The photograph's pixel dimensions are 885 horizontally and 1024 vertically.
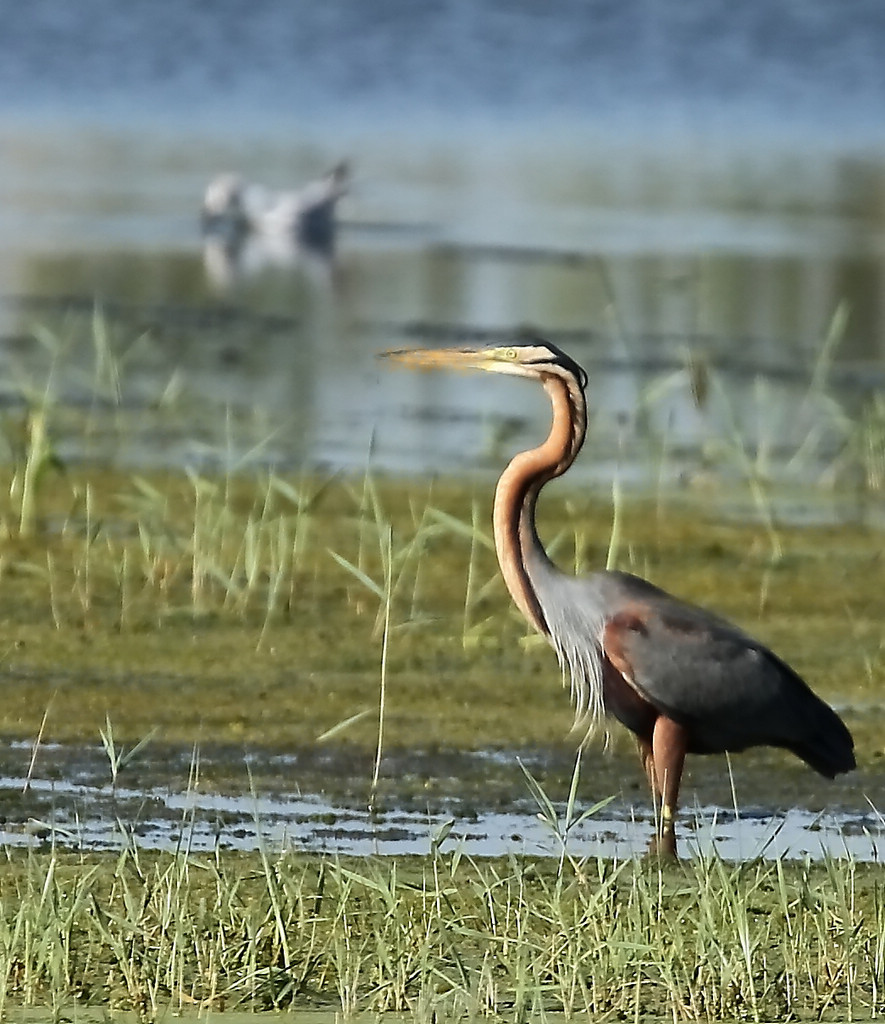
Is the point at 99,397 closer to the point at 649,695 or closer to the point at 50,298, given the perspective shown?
the point at 50,298

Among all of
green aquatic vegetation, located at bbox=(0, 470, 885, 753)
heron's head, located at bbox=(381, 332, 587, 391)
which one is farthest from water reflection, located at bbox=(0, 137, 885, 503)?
heron's head, located at bbox=(381, 332, 587, 391)

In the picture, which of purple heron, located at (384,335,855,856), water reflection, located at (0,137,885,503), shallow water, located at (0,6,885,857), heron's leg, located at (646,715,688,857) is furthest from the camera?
water reflection, located at (0,137,885,503)

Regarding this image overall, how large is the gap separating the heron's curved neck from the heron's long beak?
0.49ft

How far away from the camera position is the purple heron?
5820 mm

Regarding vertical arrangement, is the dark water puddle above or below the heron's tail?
below

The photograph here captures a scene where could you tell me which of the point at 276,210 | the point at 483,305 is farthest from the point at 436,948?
the point at 276,210

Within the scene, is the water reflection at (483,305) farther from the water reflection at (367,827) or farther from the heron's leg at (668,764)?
the heron's leg at (668,764)

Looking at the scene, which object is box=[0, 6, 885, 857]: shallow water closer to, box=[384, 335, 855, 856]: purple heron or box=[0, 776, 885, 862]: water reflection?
box=[0, 776, 885, 862]: water reflection

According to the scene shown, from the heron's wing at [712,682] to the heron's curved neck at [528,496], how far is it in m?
0.24

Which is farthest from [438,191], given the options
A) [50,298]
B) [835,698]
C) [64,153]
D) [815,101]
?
[835,698]

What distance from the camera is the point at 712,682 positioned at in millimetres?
5832

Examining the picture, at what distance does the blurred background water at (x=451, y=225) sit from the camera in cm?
1070

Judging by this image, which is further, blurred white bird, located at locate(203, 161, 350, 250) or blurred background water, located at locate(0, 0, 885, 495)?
blurred white bird, located at locate(203, 161, 350, 250)

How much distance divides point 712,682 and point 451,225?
518 inches
